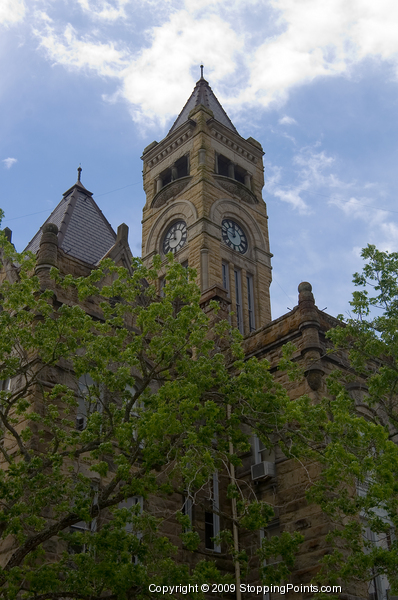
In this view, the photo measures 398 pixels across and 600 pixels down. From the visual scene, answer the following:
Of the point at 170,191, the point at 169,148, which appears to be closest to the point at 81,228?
the point at 170,191

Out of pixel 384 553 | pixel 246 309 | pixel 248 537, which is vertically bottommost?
pixel 384 553

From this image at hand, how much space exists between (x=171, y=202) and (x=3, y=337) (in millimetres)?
30194

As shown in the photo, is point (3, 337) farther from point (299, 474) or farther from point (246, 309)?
point (246, 309)

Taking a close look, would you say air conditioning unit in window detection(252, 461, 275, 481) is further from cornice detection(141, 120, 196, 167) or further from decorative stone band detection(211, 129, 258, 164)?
cornice detection(141, 120, 196, 167)

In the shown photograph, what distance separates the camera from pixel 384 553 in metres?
11.8

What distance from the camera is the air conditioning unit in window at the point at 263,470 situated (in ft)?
55.5

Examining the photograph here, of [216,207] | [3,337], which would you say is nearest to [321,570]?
[3,337]

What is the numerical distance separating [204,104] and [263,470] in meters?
34.0

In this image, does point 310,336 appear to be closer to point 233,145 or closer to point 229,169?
point 229,169

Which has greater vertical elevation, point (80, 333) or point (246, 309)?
point (246, 309)

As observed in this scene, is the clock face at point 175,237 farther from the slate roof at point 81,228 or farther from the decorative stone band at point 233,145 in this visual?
the slate roof at point 81,228

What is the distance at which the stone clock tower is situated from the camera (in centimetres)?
3906

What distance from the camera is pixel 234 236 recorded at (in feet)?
136

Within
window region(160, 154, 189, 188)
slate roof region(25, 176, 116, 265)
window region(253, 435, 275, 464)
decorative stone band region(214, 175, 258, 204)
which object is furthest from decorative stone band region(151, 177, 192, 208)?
window region(253, 435, 275, 464)
